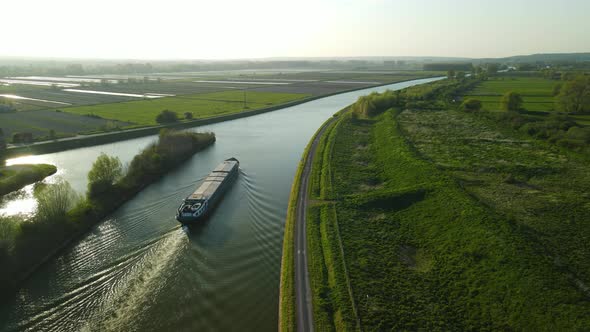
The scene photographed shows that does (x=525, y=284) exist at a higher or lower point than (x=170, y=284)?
higher

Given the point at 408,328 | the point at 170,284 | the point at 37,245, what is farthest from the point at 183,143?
the point at 408,328

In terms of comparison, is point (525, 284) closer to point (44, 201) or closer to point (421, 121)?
point (44, 201)

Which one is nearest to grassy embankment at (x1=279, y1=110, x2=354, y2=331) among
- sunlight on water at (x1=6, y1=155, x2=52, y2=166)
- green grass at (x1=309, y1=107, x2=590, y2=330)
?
green grass at (x1=309, y1=107, x2=590, y2=330)

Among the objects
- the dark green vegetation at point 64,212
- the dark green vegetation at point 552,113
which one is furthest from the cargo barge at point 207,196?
the dark green vegetation at point 552,113

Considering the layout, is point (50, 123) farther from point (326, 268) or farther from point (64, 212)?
point (326, 268)

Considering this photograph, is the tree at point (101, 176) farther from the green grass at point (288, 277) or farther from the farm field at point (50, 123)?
the farm field at point (50, 123)

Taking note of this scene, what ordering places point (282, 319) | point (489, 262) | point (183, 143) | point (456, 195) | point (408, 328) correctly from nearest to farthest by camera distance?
point (408, 328)
point (282, 319)
point (489, 262)
point (456, 195)
point (183, 143)

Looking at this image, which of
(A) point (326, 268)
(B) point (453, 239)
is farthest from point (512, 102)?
(A) point (326, 268)
